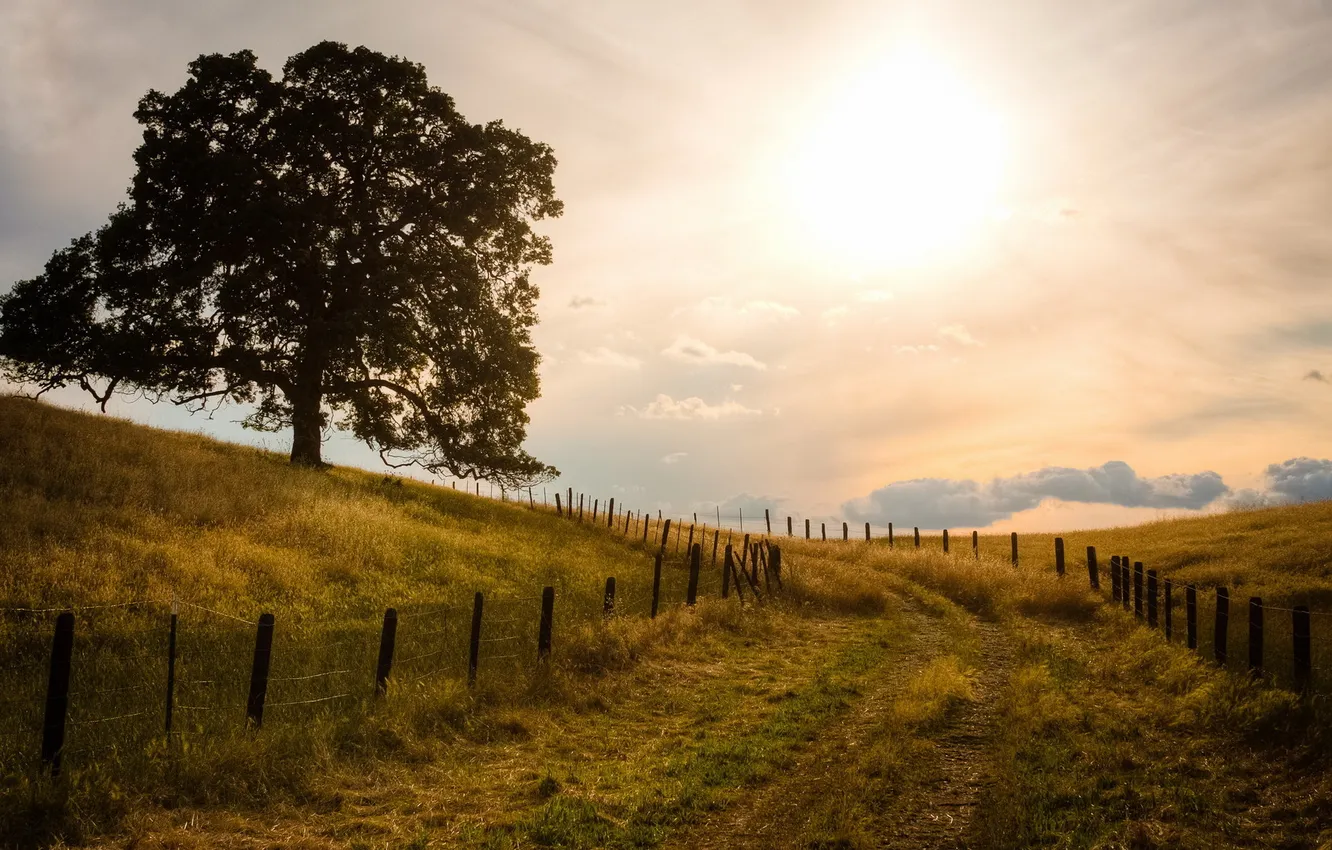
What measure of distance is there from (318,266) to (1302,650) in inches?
1163

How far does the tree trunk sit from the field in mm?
5544

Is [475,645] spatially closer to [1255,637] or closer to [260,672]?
[260,672]

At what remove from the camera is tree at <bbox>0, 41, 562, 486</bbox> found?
28531 millimetres

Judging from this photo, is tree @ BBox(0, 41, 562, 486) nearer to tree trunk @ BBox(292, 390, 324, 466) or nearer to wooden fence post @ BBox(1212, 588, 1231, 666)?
tree trunk @ BBox(292, 390, 324, 466)

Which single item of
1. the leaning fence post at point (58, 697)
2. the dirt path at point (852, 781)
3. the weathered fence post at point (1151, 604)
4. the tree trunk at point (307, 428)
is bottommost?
the dirt path at point (852, 781)

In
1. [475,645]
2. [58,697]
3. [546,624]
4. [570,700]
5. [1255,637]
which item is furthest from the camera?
[546,624]

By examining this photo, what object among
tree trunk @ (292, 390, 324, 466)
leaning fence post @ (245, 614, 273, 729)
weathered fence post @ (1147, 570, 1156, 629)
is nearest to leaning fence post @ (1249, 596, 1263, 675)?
weathered fence post @ (1147, 570, 1156, 629)

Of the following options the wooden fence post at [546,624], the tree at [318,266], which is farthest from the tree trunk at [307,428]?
the wooden fence post at [546,624]

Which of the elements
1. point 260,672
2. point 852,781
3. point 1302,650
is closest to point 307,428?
point 260,672

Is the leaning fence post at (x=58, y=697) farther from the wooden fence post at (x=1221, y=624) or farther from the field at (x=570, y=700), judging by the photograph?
the wooden fence post at (x=1221, y=624)

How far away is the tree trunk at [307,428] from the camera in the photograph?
1219 inches

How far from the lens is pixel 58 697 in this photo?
9.72 m

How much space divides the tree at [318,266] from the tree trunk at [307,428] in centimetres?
8

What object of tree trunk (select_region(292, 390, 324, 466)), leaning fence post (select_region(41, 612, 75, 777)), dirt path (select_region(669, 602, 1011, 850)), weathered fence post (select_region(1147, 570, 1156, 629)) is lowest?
dirt path (select_region(669, 602, 1011, 850))
